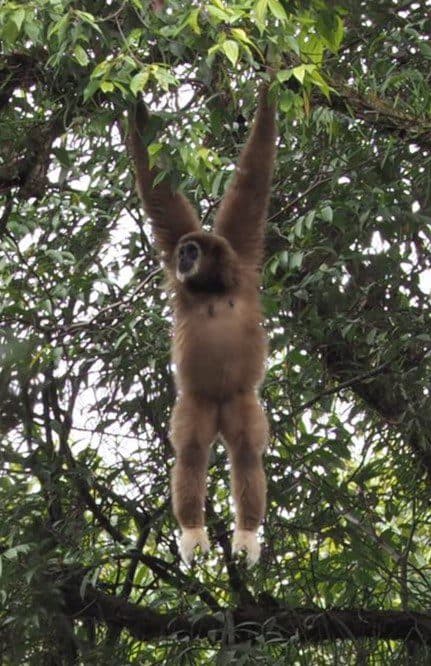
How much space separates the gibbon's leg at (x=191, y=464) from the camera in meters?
5.21

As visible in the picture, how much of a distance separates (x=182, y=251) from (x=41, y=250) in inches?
66.8

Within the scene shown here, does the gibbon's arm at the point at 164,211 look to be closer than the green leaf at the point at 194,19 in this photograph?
No

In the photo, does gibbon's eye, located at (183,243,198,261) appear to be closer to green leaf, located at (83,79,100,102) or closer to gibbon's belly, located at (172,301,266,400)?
gibbon's belly, located at (172,301,266,400)

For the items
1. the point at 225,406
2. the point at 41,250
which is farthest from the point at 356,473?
the point at 41,250

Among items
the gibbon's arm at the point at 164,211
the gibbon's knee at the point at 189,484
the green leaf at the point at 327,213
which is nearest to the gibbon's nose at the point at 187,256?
the gibbon's arm at the point at 164,211

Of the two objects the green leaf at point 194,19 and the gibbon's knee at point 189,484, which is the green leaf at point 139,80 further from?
the gibbon's knee at point 189,484

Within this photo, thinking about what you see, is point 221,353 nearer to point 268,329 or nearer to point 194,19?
point 268,329

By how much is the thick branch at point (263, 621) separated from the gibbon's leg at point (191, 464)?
1112 mm

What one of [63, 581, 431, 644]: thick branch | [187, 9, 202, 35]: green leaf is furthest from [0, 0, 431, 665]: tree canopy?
[187, 9, 202, 35]: green leaf

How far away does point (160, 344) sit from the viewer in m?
6.32

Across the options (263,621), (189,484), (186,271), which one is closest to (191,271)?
(186,271)

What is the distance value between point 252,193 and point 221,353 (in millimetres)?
877

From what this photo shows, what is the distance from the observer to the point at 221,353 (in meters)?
5.63

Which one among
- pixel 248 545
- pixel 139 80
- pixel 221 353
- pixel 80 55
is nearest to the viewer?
pixel 139 80
